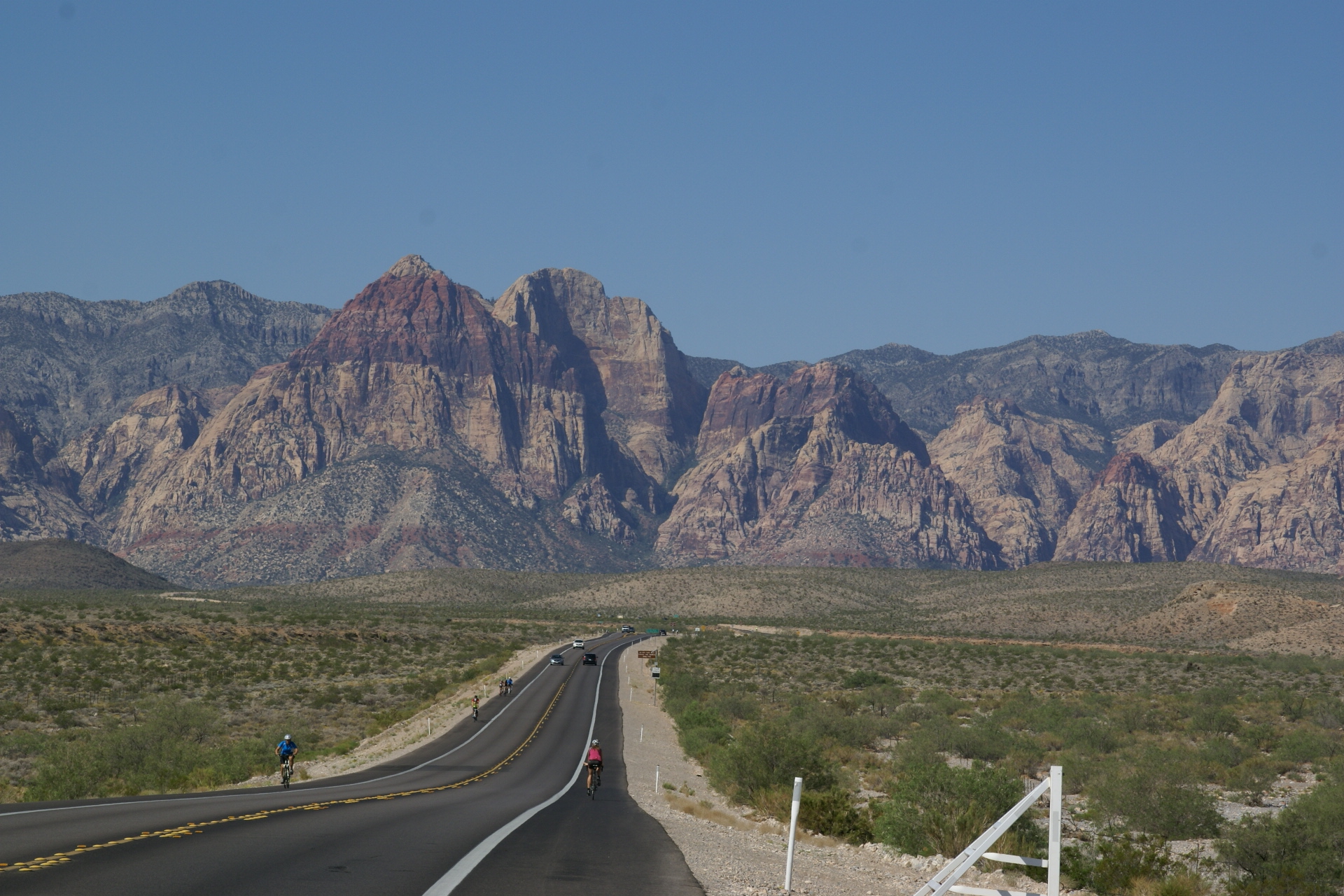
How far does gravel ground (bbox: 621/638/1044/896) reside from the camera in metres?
14.8

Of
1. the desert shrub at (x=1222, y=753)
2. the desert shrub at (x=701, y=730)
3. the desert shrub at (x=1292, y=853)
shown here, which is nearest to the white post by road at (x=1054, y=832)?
the desert shrub at (x=1292, y=853)

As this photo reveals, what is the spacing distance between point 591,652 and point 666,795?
2626 inches

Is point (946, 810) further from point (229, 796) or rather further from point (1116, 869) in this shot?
point (229, 796)

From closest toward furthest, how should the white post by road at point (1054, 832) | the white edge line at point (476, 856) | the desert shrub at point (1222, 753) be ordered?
the white post by road at point (1054, 832), the white edge line at point (476, 856), the desert shrub at point (1222, 753)

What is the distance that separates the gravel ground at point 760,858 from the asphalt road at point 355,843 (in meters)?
0.60

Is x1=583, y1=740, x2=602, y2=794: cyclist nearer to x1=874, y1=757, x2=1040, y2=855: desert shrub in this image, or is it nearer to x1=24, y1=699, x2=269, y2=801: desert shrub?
x1=874, y1=757, x2=1040, y2=855: desert shrub

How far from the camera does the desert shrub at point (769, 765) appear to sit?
27.5 meters

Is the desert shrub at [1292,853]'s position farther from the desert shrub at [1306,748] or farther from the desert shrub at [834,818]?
the desert shrub at [1306,748]

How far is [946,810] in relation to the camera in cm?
1917

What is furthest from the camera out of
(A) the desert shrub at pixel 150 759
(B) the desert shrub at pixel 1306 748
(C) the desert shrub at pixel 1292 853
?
(B) the desert shrub at pixel 1306 748

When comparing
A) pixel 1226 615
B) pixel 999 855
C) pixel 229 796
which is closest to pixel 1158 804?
pixel 999 855

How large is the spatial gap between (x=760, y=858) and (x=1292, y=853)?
804 centimetres

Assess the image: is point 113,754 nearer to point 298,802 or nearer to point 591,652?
point 298,802

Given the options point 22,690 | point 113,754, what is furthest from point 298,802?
point 22,690
